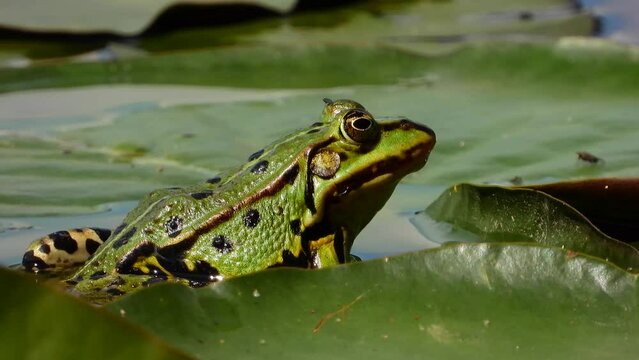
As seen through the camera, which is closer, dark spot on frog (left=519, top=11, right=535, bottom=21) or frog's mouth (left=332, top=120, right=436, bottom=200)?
frog's mouth (left=332, top=120, right=436, bottom=200)

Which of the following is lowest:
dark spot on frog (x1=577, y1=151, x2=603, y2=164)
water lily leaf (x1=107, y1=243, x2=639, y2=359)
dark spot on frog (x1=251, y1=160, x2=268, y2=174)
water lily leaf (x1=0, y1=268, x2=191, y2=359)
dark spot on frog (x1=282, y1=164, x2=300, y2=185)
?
dark spot on frog (x1=577, y1=151, x2=603, y2=164)

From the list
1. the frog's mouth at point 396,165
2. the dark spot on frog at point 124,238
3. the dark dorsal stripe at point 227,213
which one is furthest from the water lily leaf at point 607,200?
the dark spot on frog at point 124,238

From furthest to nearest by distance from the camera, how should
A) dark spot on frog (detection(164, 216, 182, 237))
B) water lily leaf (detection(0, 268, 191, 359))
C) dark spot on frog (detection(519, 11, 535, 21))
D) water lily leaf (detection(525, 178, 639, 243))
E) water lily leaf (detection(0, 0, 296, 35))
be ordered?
dark spot on frog (detection(519, 11, 535, 21))
water lily leaf (detection(0, 0, 296, 35))
dark spot on frog (detection(164, 216, 182, 237))
water lily leaf (detection(525, 178, 639, 243))
water lily leaf (detection(0, 268, 191, 359))

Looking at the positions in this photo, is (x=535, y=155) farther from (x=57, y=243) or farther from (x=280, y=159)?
(x=57, y=243)

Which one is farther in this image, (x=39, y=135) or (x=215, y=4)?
(x=215, y=4)

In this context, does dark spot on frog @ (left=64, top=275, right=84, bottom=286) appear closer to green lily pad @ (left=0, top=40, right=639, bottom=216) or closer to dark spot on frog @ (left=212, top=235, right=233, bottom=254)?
dark spot on frog @ (left=212, top=235, right=233, bottom=254)

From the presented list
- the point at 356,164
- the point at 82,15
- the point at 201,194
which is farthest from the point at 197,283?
the point at 82,15

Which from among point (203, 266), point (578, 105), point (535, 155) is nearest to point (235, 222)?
point (203, 266)

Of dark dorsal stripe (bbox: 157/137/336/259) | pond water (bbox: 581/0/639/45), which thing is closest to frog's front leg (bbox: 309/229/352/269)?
dark dorsal stripe (bbox: 157/137/336/259)
